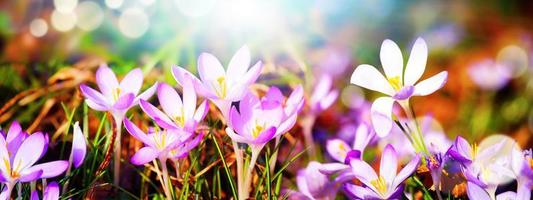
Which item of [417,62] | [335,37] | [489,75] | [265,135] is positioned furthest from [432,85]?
[335,37]

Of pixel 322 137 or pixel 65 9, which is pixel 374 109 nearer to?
pixel 322 137

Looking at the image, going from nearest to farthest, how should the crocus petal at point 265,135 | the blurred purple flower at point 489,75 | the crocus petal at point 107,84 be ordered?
the crocus petal at point 265,135 < the crocus petal at point 107,84 < the blurred purple flower at point 489,75

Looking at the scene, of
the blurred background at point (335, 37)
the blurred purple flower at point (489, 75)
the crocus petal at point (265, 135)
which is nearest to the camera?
the crocus petal at point (265, 135)

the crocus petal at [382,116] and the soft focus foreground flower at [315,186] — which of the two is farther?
the soft focus foreground flower at [315,186]

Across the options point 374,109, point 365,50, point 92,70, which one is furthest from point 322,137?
point 365,50

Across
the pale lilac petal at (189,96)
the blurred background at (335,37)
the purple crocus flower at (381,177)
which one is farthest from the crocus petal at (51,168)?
the blurred background at (335,37)

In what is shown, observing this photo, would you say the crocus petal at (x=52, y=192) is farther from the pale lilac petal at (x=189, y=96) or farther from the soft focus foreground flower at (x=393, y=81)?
the soft focus foreground flower at (x=393, y=81)

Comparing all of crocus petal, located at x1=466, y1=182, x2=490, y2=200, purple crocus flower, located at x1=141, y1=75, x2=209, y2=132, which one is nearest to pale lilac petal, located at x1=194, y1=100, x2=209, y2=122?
purple crocus flower, located at x1=141, y1=75, x2=209, y2=132

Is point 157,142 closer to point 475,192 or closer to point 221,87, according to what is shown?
point 221,87
